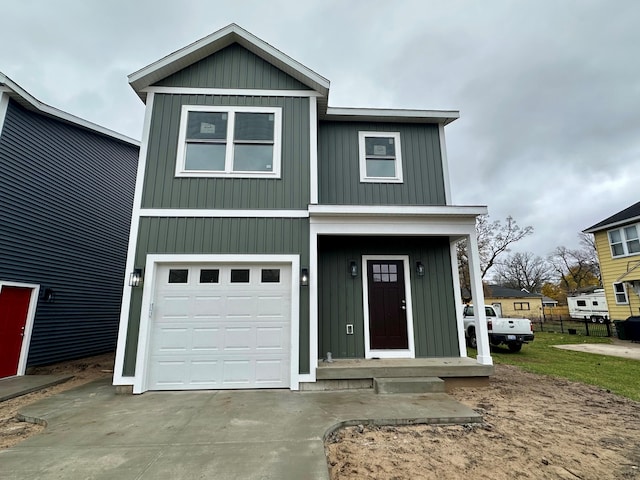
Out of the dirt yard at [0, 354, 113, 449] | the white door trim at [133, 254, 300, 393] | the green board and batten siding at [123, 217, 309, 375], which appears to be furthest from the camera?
the green board and batten siding at [123, 217, 309, 375]

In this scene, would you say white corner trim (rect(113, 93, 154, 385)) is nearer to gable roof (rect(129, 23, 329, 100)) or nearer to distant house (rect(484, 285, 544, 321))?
gable roof (rect(129, 23, 329, 100))

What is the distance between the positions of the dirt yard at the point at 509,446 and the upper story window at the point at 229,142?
475 cm

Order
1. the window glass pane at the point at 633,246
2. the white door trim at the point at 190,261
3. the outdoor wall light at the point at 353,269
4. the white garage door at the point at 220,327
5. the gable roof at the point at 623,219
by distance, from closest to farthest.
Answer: the white door trim at the point at 190,261 → the white garage door at the point at 220,327 → the outdoor wall light at the point at 353,269 → the gable roof at the point at 623,219 → the window glass pane at the point at 633,246

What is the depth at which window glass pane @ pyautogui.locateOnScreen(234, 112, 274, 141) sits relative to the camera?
244 inches

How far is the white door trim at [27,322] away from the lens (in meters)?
6.91

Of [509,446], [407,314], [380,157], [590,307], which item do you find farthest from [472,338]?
[590,307]

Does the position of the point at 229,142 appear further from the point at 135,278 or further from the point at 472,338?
the point at 472,338

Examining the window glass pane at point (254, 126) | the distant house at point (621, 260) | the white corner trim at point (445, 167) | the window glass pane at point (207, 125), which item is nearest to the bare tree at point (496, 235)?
the distant house at point (621, 260)

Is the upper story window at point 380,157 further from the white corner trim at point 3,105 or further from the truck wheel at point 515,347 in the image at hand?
the white corner trim at point 3,105

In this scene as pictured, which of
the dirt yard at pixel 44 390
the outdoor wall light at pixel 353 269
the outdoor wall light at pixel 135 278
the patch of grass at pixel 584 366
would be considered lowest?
the patch of grass at pixel 584 366

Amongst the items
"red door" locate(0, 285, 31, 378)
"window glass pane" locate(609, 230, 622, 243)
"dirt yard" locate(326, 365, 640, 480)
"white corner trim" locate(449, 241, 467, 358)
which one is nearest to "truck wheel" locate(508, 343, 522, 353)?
"white corner trim" locate(449, 241, 467, 358)

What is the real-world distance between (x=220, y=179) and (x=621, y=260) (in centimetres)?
1851

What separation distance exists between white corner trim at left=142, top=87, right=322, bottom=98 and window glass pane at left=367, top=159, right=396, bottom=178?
1953mm

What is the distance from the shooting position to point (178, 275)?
5621 millimetres
